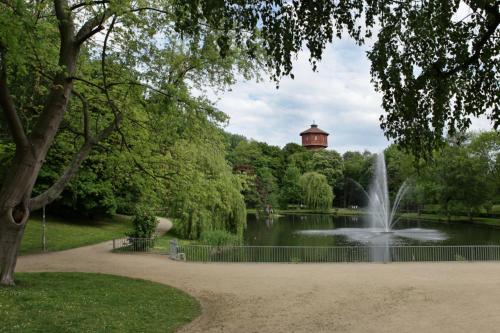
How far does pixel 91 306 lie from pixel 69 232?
2108 cm

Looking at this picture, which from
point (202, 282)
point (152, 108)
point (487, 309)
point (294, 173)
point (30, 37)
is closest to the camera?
point (30, 37)

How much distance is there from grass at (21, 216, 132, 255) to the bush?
6.58 m

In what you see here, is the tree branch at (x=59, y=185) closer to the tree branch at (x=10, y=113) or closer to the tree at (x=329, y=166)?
the tree branch at (x=10, y=113)

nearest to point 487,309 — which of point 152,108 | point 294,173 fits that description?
point 152,108

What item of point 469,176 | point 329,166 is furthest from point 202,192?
point 329,166

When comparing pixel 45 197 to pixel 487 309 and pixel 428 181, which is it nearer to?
pixel 487 309

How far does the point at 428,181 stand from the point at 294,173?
89.7ft

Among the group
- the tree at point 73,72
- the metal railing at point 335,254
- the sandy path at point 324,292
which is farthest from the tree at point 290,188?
the tree at point 73,72

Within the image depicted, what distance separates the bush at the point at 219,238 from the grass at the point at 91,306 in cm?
1200

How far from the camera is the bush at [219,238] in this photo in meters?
25.7

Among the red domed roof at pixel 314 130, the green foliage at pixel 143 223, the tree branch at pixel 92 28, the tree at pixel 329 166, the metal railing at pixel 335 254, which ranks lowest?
the metal railing at pixel 335 254

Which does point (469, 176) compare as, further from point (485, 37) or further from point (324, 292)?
point (485, 37)

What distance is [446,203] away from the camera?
54.1 metres

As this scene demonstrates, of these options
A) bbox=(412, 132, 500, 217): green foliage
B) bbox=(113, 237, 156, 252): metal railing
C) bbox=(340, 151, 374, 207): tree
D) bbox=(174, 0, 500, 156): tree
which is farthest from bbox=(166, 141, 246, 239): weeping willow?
bbox=(340, 151, 374, 207): tree
